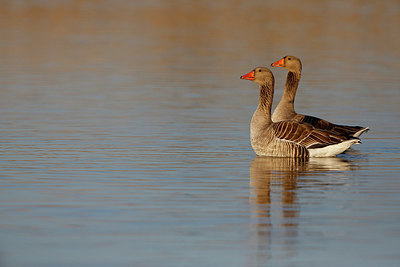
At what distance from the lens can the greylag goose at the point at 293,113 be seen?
1719cm

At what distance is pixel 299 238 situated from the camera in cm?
1034

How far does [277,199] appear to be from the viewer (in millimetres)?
12438

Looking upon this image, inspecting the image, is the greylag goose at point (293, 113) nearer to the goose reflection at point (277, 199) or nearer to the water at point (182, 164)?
the water at point (182, 164)

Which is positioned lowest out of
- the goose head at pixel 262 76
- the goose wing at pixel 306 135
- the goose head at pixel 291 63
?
the goose wing at pixel 306 135

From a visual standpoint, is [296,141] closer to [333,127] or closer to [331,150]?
[331,150]

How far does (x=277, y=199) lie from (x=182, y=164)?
3.22 meters

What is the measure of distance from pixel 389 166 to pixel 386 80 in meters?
13.9

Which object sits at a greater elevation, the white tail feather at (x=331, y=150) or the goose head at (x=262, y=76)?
the goose head at (x=262, y=76)

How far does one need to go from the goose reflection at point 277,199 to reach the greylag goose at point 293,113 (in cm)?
69

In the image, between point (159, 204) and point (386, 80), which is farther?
point (386, 80)

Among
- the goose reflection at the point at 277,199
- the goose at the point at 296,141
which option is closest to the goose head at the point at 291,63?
the goose at the point at 296,141

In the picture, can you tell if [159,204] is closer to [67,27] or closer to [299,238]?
[299,238]

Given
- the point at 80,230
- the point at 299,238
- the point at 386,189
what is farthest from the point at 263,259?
the point at 386,189

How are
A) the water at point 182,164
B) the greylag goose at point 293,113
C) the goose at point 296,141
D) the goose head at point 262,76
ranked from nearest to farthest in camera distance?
the water at point 182,164, the goose at point 296,141, the greylag goose at point 293,113, the goose head at point 262,76
